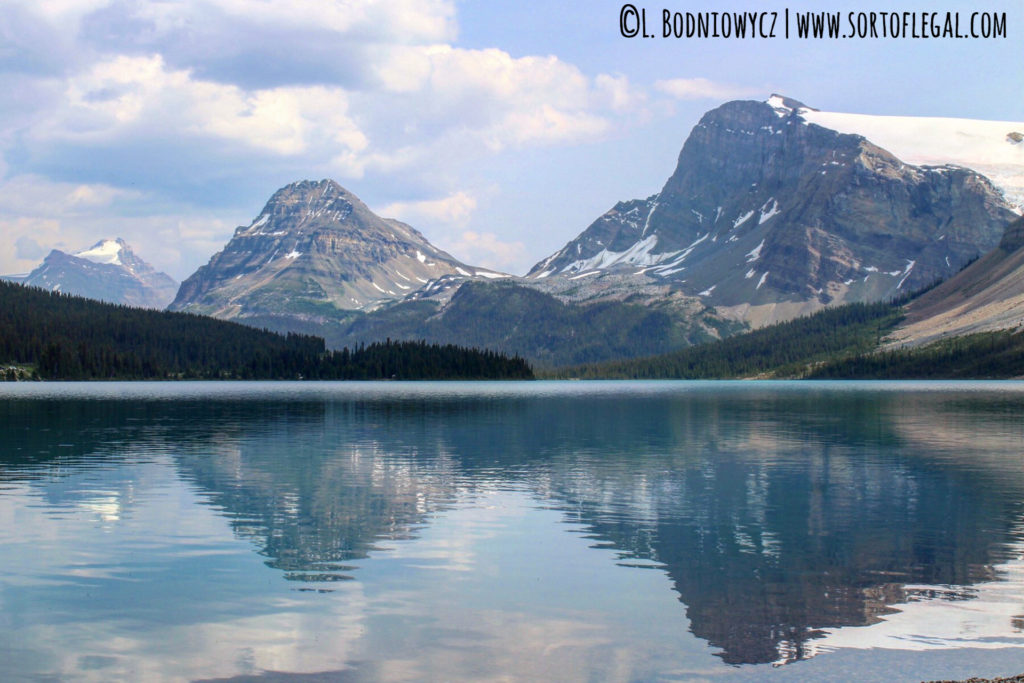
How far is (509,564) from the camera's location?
127 ft

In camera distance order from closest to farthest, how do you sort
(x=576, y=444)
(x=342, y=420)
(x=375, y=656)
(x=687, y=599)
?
(x=375, y=656), (x=687, y=599), (x=576, y=444), (x=342, y=420)

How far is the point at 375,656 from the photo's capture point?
2688cm

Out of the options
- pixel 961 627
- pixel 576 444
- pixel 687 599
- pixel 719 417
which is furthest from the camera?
pixel 719 417

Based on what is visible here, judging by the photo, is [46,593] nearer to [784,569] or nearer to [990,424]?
[784,569]

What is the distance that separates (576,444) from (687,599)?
59.4 meters

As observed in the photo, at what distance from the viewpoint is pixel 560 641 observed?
28.3 m

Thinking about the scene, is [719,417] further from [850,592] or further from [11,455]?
[850,592]

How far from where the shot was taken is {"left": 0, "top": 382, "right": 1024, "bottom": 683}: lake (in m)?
26.8

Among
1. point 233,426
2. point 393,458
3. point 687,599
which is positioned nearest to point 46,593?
point 687,599

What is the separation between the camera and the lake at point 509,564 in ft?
88.0

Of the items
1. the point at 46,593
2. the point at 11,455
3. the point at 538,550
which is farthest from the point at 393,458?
the point at 46,593

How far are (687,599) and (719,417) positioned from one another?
10767cm

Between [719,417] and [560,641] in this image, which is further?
[719,417]

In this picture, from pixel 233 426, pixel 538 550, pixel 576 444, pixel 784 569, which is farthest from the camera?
pixel 233 426
